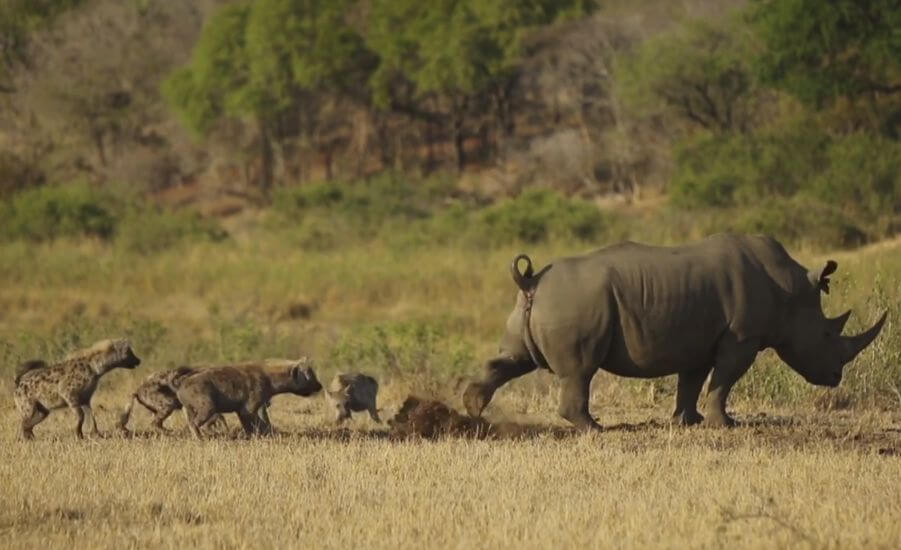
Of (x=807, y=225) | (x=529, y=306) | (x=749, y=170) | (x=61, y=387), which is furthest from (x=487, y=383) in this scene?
(x=749, y=170)

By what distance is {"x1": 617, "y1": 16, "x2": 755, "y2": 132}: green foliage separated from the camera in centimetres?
4734

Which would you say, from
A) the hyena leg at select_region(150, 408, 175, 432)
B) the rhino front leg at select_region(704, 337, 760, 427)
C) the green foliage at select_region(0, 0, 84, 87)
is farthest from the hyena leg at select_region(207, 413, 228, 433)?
the green foliage at select_region(0, 0, 84, 87)

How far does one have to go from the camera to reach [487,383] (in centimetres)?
1430

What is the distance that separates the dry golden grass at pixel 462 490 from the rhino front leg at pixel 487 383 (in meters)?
0.52

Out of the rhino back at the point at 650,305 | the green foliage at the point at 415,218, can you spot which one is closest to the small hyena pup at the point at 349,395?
the rhino back at the point at 650,305

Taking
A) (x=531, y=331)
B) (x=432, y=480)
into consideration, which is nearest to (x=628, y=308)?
(x=531, y=331)

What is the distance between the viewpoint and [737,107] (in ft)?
160

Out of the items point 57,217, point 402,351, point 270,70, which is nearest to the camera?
point 402,351

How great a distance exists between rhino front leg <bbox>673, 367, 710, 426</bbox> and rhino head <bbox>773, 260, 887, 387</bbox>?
0.69 m

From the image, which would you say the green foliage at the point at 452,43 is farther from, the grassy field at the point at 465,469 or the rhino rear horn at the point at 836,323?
the rhino rear horn at the point at 836,323

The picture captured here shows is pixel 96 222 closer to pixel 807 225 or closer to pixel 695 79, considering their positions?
pixel 807 225

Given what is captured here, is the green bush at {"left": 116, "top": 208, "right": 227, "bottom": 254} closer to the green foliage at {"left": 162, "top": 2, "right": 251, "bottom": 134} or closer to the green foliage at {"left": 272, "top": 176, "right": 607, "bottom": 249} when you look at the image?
the green foliage at {"left": 272, "top": 176, "right": 607, "bottom": 249}

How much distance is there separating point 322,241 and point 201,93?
17906mm

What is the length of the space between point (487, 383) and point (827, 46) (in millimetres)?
28998
